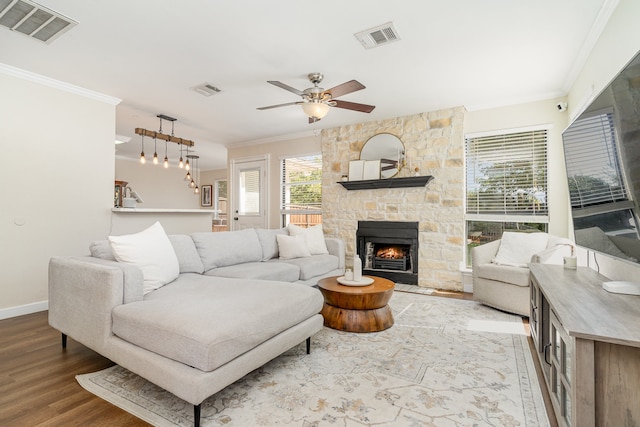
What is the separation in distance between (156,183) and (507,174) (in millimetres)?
8525

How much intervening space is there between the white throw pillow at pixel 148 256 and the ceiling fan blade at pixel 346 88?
1966mm

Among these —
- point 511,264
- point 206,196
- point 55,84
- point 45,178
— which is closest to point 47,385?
point 45,178

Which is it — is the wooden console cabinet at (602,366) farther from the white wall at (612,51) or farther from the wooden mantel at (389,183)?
the wooden mantel at (389,183)

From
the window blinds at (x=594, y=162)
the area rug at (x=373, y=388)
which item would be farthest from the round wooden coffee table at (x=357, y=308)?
the window blinds at (x=594, y=162)

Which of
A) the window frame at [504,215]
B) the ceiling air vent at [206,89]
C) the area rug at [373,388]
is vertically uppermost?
the ceiling air vent at [206,89]

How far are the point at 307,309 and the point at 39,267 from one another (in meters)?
3.19

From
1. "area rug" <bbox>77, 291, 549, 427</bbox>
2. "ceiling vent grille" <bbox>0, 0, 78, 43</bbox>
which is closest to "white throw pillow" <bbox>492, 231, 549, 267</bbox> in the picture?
"area rug" <bbox>77, 291, 549, 427</bbox>

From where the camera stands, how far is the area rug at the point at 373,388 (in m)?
1.59

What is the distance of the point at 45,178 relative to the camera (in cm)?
347

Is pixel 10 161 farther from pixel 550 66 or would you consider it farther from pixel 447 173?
pixel 550 66

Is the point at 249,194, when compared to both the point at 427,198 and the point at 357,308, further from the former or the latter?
the point at 357,308

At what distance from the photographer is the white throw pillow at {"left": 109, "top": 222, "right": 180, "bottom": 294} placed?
7.23 ft

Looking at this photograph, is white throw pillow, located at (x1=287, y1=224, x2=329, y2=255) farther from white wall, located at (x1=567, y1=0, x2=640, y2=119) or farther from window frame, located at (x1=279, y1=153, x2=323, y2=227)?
white wall, located at (x1=567, y1=0, x2=640, y2=119)

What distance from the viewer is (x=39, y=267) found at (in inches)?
135
